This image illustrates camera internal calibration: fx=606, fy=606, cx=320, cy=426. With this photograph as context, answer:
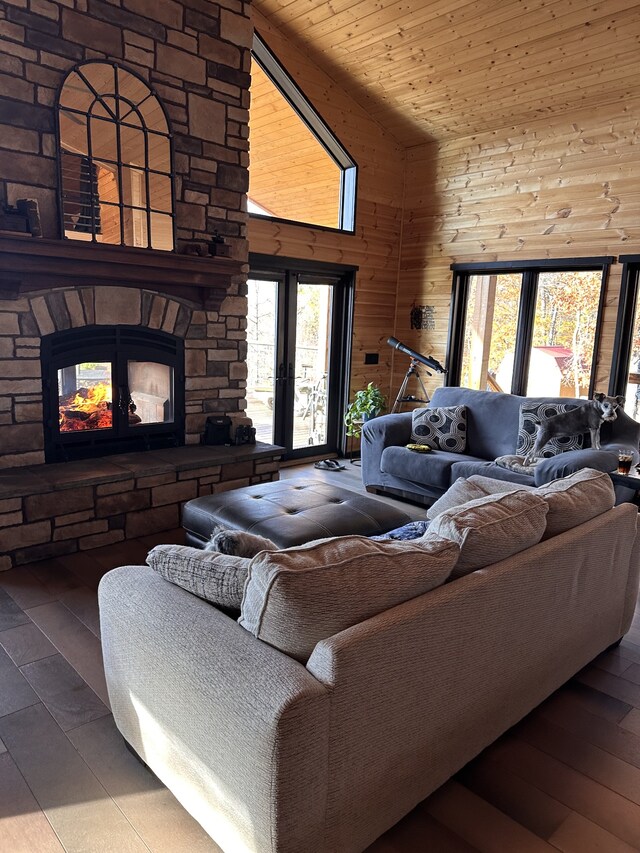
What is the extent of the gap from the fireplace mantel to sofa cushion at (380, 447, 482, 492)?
6.18 feet

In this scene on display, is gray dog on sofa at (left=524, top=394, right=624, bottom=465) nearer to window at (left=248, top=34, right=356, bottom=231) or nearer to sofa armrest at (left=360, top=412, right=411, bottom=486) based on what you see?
sofa armrest at (left=360, top=412, right=411, bottom=486)

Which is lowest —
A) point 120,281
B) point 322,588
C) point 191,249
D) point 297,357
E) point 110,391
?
point 322,588

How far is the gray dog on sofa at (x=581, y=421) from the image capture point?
4.46 metres

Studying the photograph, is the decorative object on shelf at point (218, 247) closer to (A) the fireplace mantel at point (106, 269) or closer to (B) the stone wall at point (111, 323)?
(A) the fireplace mantel at point (106, 269)

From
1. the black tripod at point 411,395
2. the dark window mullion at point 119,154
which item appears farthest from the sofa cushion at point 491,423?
the dark window mullion at point 119,154

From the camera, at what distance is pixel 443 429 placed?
5.14 metres

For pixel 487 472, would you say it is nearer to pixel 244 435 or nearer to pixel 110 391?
pixel 244 435

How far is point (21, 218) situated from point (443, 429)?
3446 millimetres

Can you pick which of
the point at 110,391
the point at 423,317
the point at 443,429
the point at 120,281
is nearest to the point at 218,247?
the point at 120,281

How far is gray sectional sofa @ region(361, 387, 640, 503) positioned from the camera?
4246 mm

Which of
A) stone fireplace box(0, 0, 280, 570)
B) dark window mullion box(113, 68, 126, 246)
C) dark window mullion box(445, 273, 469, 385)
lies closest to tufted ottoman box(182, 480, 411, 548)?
stone fireplace box(0, 0, 280, 570)

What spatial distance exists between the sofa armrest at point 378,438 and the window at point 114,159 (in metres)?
2.23

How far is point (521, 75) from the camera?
489 centimetres

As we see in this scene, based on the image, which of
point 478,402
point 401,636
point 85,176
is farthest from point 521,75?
point 401,636
